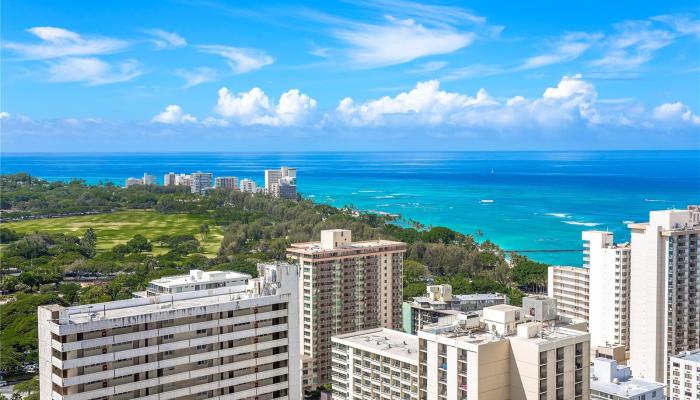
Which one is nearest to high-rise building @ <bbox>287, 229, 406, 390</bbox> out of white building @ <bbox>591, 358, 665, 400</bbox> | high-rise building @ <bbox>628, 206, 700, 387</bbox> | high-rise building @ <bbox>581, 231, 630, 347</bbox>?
high-rise building @ <bbox>581, 231, 630, 347</bbox>

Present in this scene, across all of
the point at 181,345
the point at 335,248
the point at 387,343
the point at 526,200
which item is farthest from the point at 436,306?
the point at 526,200

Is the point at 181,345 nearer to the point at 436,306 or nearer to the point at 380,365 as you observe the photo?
the point at 380,365

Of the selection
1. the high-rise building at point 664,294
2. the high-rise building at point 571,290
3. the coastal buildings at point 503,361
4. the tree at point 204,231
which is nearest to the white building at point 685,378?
the high-rise building at point 664,294

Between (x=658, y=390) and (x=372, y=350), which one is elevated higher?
(x=372, y=350)

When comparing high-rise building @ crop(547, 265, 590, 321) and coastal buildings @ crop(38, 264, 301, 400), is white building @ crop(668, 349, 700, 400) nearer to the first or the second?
high-rise building @ crop(547, 265, 590, 321)

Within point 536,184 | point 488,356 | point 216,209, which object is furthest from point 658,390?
point 536,184

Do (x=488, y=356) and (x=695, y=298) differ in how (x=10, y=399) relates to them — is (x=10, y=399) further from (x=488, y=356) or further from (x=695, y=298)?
(x=695, y=298)

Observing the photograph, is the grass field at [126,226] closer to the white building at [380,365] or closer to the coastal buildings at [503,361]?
the white building at [380,365]
